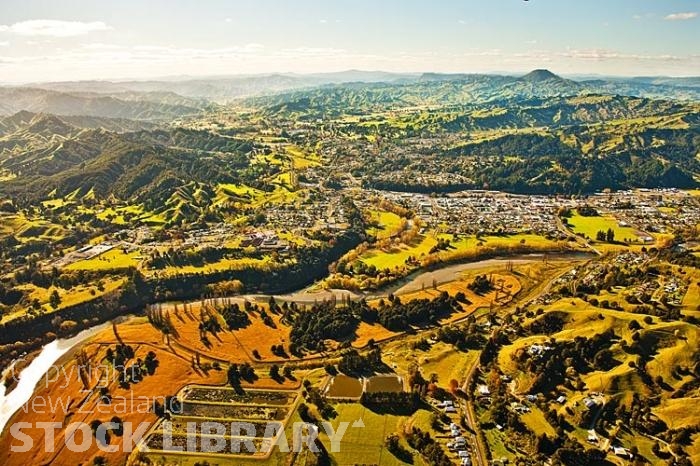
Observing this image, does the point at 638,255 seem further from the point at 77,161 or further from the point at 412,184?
the point at 77,161

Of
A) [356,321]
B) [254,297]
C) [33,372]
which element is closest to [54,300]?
[33,372]

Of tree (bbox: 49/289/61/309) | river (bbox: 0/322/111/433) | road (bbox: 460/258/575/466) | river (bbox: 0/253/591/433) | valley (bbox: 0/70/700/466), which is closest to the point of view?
Result: road (bbox: 460/258/575/466)

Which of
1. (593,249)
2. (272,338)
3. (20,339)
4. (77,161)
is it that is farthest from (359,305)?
(77,161)

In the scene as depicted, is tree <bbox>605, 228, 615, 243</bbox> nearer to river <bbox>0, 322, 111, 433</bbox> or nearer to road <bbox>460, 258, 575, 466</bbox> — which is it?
road <bbox>460, 258, 575, 466</bbox>

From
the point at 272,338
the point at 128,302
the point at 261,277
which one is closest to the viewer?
the point at 272,338

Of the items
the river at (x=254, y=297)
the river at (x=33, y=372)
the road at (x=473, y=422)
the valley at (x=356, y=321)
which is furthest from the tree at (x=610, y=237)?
the river at (x=33, y=372)

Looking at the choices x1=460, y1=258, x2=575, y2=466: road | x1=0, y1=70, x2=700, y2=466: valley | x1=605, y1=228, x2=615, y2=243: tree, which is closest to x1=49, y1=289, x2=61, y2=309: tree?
x1=0, y1=70, x2=700, y2=466: valley

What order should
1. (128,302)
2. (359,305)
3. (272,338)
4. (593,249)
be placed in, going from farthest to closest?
(593,249)
(128,302)
(359,305)
(272,338)

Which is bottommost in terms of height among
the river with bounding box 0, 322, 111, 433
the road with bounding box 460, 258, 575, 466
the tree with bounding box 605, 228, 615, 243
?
the river with bounding box 0, 322, 111, 433

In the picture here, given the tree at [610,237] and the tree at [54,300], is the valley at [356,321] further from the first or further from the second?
the tree at [610,237]

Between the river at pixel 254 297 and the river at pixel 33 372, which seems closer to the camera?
the river at pixel 33 372

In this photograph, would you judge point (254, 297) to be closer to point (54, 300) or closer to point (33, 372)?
point (54, 300)
